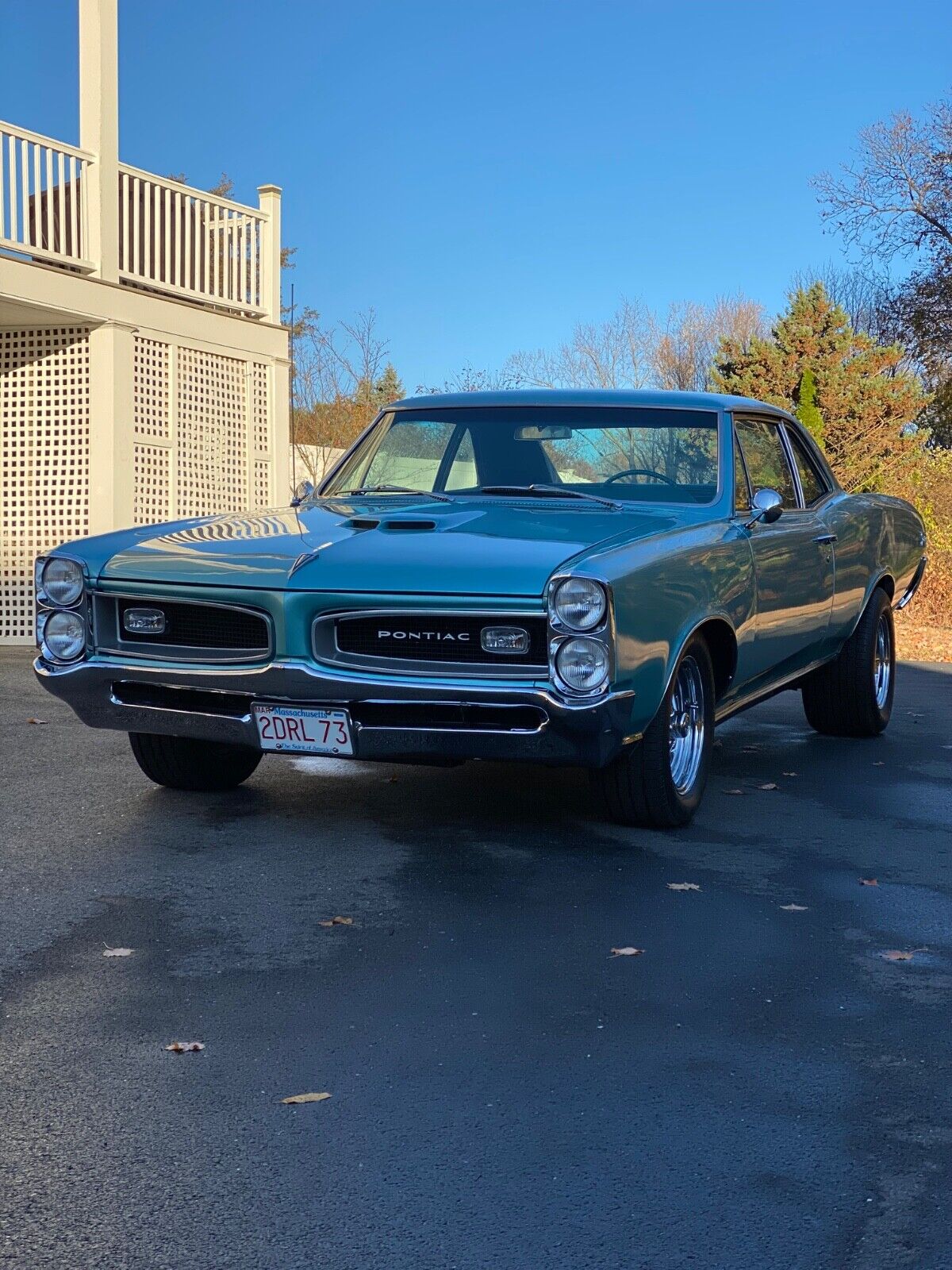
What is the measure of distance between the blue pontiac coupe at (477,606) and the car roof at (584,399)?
2 cm

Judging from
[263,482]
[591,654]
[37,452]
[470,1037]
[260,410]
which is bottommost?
[470,1037]

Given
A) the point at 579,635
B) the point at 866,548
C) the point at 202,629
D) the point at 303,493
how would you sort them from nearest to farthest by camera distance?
the point at 579,635 → the point at 202,629 → the point at 303,493 → the point at 866,548

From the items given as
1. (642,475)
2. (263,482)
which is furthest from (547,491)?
(263,482)

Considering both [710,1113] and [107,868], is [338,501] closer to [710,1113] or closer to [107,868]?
[107,868]

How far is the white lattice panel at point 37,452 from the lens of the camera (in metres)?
14.0

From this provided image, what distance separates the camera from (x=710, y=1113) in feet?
10.1

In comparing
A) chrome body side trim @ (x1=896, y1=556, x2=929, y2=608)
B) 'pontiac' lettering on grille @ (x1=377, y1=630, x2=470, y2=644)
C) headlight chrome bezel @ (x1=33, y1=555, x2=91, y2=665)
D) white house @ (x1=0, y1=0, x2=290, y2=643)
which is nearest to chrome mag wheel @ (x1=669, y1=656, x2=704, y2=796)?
'pontiac' lettering on grille @ (x1=377, y1=630, x2=470, y2=644)

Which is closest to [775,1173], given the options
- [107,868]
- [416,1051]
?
[416,1051]

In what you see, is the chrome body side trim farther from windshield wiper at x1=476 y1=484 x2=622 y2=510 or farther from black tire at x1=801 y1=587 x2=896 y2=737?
windshield wiper at x1=476 y1=484 x2=622 y2=510

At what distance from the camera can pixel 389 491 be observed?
21.7 feet

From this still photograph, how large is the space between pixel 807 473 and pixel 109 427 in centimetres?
798

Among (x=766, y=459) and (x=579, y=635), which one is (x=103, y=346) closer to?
(x=766, y=459)

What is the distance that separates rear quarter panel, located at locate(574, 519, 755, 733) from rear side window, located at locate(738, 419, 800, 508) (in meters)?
0.81

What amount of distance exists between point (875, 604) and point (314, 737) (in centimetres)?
415
